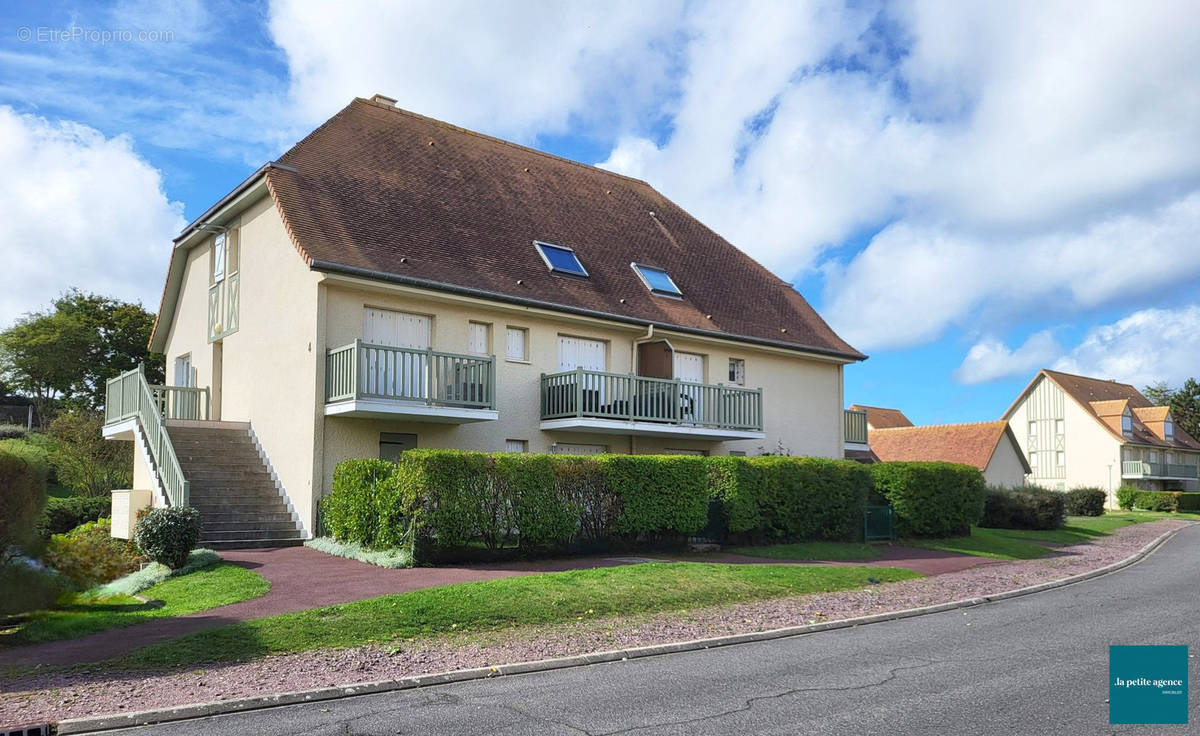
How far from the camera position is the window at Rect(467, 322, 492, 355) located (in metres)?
21.2

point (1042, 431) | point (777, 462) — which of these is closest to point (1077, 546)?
point (777, 462)

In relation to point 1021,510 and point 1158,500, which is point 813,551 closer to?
point 1021,510

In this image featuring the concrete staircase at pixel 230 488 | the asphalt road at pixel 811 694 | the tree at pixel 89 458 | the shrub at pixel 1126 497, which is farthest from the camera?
the shrub at pixel 1126 497

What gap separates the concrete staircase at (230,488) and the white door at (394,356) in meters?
3.40

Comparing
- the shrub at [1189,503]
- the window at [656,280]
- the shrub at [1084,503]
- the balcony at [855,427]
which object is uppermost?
the window at [656,280]

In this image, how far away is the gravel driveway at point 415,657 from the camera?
7453 millimetres

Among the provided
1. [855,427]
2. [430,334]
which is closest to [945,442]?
[855,427]

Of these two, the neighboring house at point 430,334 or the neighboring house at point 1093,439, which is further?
the neighboring house at point 1093,439

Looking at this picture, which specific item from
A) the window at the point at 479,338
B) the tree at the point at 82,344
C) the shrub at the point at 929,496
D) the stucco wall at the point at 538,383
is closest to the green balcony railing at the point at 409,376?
the stucco wall at the point at 538,383

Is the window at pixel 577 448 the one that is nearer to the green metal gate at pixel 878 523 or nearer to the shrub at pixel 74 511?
the green metal gate at pixel 878 523

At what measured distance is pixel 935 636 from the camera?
10.7 m

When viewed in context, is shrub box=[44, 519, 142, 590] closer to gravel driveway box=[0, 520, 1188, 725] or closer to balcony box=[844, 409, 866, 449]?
gravel driveway box=[0, 520, 1188, 725]

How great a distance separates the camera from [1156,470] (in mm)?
61250

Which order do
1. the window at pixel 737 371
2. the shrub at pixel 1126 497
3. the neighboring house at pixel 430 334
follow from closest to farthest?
the neighboring house at pixel 430 334, the window at pixel 737 371, the shrub at pixel 1126 497
